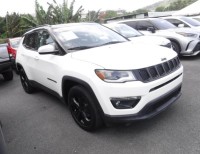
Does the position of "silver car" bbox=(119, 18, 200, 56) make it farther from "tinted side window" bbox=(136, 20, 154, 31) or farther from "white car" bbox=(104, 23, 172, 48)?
"white car" bbox=(104, 23, 172, 48)

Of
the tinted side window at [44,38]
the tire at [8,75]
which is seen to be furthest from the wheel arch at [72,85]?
the tire at [8,75]

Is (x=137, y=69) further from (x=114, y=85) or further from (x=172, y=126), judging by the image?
(x=172, y=126)

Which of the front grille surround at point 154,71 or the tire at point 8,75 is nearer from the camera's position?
the front grille surround at point 154,71

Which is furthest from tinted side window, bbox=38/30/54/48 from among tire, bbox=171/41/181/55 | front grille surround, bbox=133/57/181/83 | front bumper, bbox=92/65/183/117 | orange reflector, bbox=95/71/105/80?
tire, bbox=171/41/181/55

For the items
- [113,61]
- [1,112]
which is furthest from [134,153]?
[1,112]

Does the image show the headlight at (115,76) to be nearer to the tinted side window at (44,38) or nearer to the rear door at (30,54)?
the tinted side window at (44,38)

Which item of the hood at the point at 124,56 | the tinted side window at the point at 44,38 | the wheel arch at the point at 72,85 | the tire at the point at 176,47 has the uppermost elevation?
the tinted side window at the point at 44,38

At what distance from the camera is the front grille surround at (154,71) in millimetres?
3004

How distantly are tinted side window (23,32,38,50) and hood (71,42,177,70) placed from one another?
5.59ft

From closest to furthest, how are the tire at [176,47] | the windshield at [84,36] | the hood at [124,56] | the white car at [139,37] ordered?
the hood at [124,56] < the windshield at [84,36] < the white car at [139,37] < the tire at [176,47]

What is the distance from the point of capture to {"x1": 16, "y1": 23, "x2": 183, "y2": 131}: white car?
300 centimetres

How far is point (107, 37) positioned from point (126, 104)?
1.79 meters

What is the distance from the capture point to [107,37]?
4.42 metres

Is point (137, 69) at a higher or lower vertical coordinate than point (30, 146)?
higher
